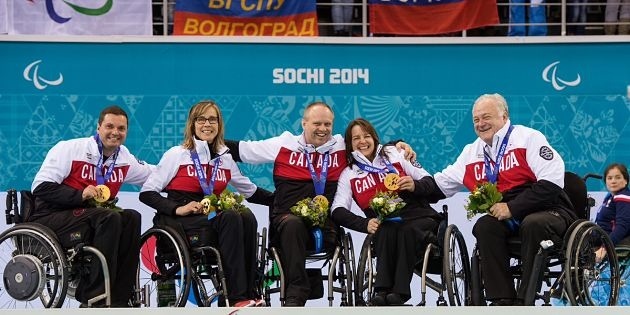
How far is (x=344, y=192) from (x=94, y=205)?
158cm

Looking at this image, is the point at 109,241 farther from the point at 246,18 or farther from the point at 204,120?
the point at 246,18

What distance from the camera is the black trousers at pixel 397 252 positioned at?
31.2 ft

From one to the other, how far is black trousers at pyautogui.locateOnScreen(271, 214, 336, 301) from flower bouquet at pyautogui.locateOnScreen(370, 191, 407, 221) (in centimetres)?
38

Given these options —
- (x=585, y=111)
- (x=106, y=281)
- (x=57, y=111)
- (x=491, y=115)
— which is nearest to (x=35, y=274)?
(x=106, y=281)

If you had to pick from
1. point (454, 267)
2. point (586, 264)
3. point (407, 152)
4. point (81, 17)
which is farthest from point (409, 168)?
point (81, 17)

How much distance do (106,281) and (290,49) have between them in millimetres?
6124

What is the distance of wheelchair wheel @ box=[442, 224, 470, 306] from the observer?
9.24m

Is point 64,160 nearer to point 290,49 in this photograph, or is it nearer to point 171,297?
point 171,297

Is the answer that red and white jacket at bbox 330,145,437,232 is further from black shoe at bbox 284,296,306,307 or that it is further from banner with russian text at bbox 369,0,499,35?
banner with russian text at bbox 369,0,499,35

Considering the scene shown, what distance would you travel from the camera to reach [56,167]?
381 inches

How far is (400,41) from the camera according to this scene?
1520 centimetres

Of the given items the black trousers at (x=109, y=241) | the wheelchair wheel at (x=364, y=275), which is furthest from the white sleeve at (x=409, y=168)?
the black trousers at (x=109, y=241)

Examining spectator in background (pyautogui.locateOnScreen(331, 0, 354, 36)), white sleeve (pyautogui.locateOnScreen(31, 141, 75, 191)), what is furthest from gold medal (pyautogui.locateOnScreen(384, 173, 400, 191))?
spectator in background (pyautogui.locateOnScreen(331, 0, 354, 36))

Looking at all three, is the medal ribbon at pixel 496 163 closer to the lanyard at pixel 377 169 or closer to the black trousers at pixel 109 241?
the lanyard at pixel 377 169
